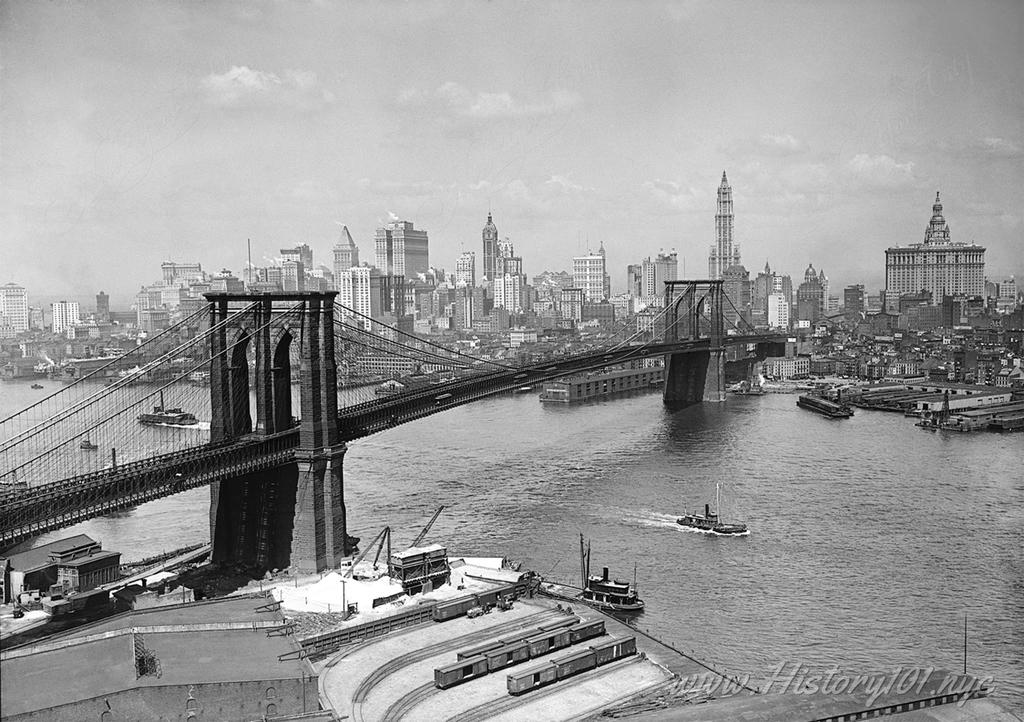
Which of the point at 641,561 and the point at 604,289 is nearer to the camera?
the point at 641,561

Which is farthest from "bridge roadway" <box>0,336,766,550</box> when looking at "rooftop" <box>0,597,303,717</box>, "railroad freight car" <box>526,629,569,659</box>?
"railroad freight car" <box>526,629,569,659</box>

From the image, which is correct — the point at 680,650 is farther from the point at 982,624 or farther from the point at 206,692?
the point at 206,692

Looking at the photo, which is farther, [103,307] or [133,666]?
[103,307]

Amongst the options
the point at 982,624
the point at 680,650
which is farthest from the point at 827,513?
the point at 680,650

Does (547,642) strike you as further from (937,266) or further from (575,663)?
(937,266)

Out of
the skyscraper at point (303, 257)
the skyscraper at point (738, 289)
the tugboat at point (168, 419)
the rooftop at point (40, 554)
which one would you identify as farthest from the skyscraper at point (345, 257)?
the rooftop at point (40, 554)

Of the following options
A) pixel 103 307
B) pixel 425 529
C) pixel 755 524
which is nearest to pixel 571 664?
pixel 425 529

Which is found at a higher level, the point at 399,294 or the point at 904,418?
the point at 399,294
